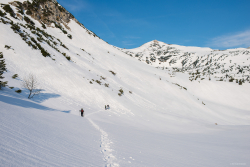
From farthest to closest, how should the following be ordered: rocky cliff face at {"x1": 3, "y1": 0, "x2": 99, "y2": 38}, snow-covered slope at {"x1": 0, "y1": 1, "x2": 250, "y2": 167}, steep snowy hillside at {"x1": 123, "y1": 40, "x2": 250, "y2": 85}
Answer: steep snowy hillside at {"x1": 123, "y1": 40, "x2": 250, "y2": 85}
rocky cliff face at {"x1": 3, "y1": 0, "x2": 99, "y2": 38}
snow-covered slope at {"x1": 0, "y1": 1, "x2": 250, "y2": 167}

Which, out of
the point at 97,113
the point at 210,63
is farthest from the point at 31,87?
the point at 210,63

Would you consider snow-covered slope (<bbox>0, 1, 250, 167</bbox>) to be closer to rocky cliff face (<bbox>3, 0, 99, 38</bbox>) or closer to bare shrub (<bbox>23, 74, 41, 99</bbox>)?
rocky cliff face (<bbox>3, 0, 99, 38</bbox>)

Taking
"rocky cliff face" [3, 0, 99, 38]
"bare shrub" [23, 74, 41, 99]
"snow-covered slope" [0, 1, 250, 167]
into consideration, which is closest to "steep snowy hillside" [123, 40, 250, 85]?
"snow-covered slope" [0, 1, 250, 167]

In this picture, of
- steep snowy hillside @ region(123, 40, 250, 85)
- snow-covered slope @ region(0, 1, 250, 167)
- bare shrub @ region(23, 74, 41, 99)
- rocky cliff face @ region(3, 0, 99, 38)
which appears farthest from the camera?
steep snowy hillside @ region(123, 40, 250, 85)

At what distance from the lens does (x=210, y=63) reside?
284ft

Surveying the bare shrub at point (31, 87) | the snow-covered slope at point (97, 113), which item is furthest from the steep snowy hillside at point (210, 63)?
the bare shrub at point (31, 87)

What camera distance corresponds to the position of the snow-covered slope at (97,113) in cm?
442

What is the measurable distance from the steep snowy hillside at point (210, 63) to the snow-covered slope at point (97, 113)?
12.0 m

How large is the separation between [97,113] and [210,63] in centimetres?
9736

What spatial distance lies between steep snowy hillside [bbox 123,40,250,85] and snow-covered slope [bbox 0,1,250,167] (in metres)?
12.0

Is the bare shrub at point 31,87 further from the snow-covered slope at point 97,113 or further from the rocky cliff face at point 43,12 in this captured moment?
the rocky cliff face at point 43,12

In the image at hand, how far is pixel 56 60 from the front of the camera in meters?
26.6

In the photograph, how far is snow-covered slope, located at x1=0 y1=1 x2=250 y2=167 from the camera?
14.5 ft

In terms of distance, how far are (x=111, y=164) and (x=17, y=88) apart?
55.0 ft
